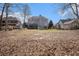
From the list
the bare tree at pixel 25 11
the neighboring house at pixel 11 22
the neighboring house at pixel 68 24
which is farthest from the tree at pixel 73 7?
the neighboring house at pixel 11 22

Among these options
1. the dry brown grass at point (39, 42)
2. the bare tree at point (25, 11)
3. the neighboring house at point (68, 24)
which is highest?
the bare tree at point (25, 11)

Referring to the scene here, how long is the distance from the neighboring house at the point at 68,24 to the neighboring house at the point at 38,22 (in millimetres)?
147

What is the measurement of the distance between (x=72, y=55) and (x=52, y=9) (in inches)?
21.9

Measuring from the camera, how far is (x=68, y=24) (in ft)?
6.07

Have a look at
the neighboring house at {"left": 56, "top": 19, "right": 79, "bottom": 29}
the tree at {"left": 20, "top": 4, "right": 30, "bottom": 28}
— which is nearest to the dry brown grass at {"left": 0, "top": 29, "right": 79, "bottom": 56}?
the neighboring house at {"left": 56, "top": 19, "right": 79, "bottom": 29}

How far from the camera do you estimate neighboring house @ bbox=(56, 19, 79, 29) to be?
1837 mm

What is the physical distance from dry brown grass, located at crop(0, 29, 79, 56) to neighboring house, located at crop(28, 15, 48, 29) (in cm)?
6

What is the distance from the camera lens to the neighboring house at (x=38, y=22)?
1.85 metres

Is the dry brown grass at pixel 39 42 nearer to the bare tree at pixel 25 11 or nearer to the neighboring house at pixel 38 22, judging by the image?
the neighboring house at pixel 38 22

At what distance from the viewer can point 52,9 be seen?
1.86m

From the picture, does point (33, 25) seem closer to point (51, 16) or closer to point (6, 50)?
point (51, 16)

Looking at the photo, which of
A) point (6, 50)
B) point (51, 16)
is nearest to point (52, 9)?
point (51, 16)

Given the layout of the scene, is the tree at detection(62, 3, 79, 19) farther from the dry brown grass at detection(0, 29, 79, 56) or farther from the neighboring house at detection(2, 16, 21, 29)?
the neighboring house at detection(2, 16, 21, 29)

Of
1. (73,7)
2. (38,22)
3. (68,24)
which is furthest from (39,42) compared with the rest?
(73,7)
